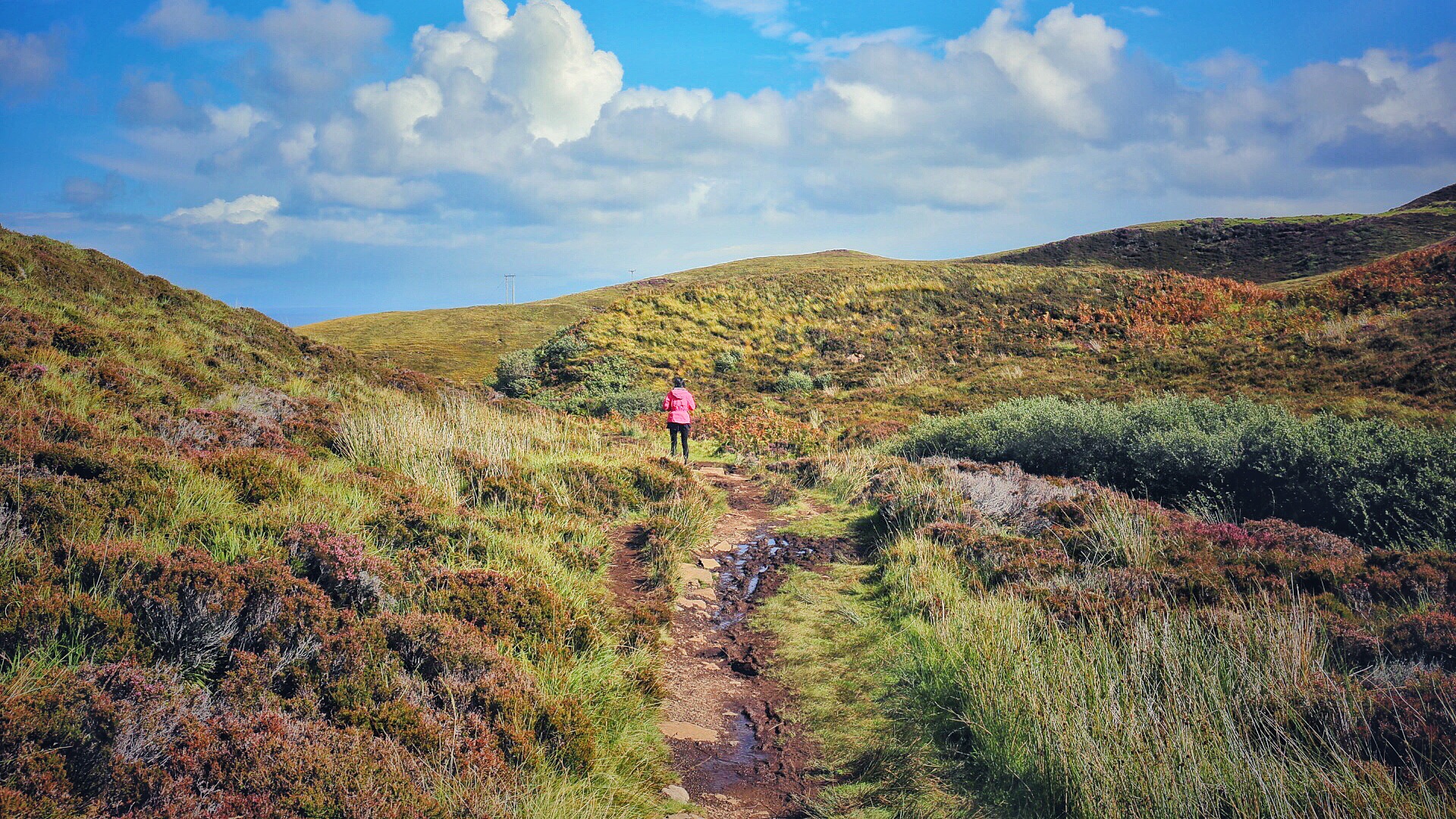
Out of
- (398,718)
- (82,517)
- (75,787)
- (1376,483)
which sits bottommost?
(1376,483)

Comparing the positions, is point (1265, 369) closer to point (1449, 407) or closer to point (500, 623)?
point (1449, 407)

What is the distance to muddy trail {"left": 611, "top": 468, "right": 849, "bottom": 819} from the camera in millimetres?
4004

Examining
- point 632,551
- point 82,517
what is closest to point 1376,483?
point 632,551

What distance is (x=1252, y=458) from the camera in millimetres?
10133

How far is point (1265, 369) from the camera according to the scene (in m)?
19.2

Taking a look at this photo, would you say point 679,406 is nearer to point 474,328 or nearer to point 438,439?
point 438,439

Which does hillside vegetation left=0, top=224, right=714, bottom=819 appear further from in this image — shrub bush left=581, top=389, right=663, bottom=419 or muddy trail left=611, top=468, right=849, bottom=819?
shrub bush left=581, top=389, right=663, bottom=419

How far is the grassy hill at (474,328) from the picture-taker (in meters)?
44.8

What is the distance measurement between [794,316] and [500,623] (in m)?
30.2

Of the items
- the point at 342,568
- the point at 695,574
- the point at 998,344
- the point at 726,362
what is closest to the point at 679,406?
the point at 695,574

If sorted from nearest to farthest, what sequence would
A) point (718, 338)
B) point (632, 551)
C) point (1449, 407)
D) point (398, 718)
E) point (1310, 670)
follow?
point (398, 718)
point (1310, 670)
point (632, 551)
point (1449, 407)
point (718, 338)

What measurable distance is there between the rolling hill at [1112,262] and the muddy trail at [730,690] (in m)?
32.9

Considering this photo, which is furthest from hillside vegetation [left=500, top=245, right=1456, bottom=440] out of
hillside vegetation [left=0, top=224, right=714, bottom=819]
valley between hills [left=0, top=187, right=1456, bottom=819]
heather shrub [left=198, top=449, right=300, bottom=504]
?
heather shrub [left=198, top=449, right=300, bottom=504]

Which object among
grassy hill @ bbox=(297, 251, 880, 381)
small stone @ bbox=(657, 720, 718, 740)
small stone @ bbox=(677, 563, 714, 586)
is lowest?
small stone @ bbox=(657, 720, 718, 740)
